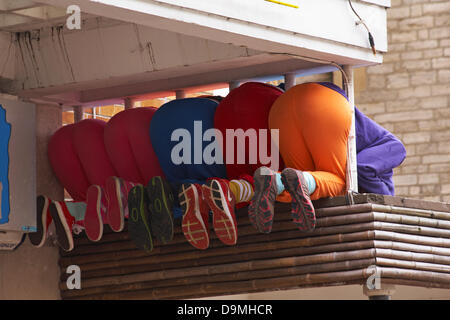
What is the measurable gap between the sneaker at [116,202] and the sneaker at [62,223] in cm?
26

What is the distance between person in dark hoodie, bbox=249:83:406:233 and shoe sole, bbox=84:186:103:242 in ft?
3.13

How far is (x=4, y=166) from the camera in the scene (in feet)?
17.2

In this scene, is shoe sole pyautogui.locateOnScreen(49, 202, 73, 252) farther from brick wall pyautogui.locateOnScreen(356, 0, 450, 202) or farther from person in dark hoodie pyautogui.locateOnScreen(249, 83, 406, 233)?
brick wall pyautogui.locateOnScreen(356, 0, 450, 202)

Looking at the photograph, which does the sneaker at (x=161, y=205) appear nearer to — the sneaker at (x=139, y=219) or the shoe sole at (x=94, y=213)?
the sneaker at (x=139, y=219)

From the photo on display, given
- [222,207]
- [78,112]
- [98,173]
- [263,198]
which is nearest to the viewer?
[263,198]

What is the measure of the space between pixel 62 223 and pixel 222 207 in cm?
102

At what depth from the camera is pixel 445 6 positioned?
1034 cm

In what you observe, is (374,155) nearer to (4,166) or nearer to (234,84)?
(234,84)

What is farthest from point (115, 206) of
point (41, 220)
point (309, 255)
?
point (309, 255)

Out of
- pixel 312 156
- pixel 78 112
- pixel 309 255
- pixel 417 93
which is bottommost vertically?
pixel 309 255

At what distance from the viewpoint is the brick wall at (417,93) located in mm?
10172

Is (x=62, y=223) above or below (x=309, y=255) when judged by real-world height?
above

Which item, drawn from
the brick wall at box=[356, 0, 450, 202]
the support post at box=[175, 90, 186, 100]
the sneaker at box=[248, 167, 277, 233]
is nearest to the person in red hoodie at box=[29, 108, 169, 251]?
the support post at box=[175, 90, 186, 100]

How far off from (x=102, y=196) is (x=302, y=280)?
1.15 meters
